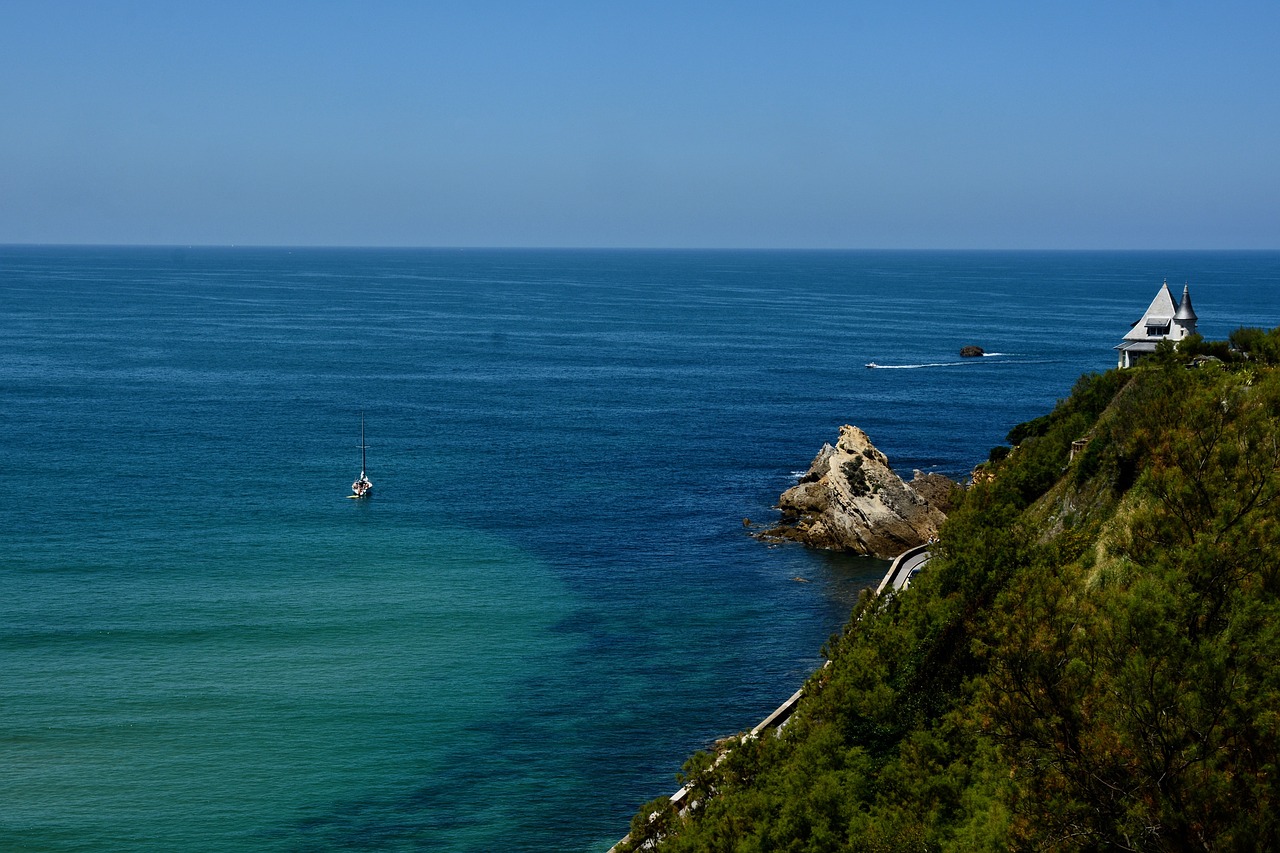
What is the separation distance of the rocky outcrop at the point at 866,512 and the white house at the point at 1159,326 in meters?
13.5

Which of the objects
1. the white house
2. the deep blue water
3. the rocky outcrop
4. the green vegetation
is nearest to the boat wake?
the deep blue water

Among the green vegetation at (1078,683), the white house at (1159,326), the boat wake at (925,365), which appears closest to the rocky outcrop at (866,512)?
the white house at (1159,326)

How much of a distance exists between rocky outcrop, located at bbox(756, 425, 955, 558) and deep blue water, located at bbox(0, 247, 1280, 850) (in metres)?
2.54

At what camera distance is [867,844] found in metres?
22.5

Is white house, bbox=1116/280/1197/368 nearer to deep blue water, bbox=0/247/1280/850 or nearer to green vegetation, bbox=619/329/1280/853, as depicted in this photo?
deep blue water, bbox=0/247/1280/850

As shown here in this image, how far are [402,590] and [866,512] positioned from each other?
24451 mm

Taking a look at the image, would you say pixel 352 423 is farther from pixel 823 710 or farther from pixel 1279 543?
pixel 1279 543

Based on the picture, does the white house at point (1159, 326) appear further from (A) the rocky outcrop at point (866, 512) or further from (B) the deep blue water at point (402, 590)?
(B) the deep blue water at point (402, 590)

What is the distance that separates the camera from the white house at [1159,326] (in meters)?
70.6

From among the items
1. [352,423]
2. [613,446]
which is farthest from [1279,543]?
[352,423]

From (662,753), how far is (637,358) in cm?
10464

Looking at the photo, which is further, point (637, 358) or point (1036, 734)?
point (637, 358)

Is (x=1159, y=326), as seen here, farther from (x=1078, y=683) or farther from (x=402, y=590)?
(x=1078, y=683)

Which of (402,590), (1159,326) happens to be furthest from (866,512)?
(402,590)
